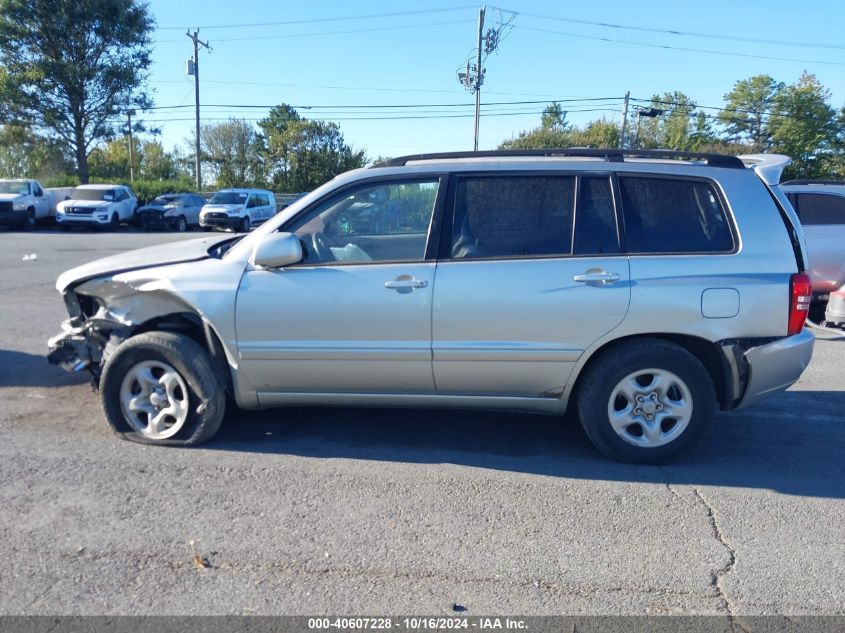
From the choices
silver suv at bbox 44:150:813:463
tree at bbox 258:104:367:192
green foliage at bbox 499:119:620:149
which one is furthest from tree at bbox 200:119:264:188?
silver suv at bbox 44:150:813:463

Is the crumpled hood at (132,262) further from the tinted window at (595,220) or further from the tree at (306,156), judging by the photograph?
the tree at (306,156)

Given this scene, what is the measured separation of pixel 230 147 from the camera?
2613 inches

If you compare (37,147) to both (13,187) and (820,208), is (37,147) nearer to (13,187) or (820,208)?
(13,187)

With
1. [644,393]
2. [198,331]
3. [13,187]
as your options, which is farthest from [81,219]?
[644,393]

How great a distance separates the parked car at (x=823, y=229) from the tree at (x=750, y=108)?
164 ft

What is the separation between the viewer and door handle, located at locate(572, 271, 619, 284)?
4.32m

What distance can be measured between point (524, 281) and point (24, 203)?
1081 inches

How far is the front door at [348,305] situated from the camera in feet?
14.4

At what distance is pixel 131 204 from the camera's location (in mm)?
30016

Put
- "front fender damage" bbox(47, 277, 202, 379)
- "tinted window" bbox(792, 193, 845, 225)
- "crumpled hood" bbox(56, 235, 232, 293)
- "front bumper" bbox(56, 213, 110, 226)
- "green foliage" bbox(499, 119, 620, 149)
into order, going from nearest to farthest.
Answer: "front fender damage" bbox(47, 277, 202, 379), "crumpled hood" bbox(56, 235, 232, 293), "tinted window" bbox(792, 193, 845, 225), "front bumper" bbox(56, 213, 110, 226), "green foliage" bbox(499, 119, 620, 149)

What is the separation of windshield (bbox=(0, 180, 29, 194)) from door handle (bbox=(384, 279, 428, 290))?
27.5m

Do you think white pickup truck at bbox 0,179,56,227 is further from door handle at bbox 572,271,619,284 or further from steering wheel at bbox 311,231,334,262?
door handle at bbox 572,271,619,284

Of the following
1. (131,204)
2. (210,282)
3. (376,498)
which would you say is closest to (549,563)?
(376,498)

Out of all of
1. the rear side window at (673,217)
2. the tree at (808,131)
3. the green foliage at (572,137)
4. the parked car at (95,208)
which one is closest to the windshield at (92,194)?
the parked car at (95,208)
